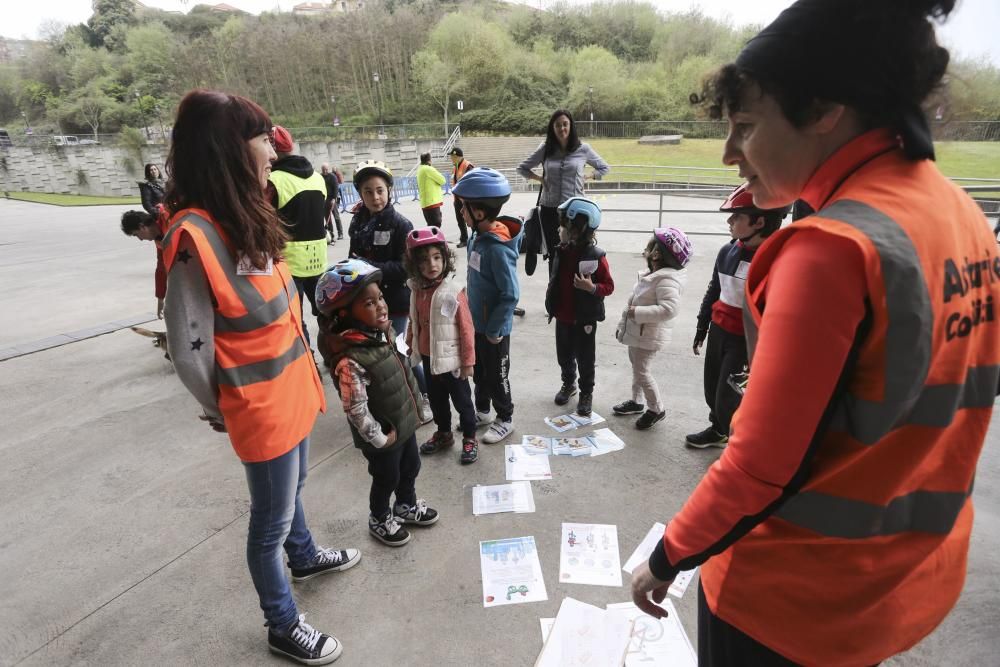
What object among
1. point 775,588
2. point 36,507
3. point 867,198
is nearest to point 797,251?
point 867,198

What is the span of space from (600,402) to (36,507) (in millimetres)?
3680

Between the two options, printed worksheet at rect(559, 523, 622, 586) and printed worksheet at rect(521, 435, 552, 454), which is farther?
printed worksheet at rect(521, 435, 552, 454)

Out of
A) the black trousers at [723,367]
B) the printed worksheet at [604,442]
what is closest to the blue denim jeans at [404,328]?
the printed worksheet at [604,442]

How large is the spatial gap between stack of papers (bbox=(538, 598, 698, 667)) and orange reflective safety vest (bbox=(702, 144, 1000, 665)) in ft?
3.58

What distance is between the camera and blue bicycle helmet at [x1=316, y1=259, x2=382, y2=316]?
81.7 inches

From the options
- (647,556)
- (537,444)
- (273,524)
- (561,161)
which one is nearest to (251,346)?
(273,524)

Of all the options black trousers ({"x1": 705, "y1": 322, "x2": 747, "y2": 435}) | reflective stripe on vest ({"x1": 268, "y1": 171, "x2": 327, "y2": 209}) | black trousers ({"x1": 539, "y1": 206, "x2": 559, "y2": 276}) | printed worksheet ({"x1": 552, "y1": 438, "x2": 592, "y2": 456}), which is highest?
reflective stripe on vest ({"x1": 268, "y1": 171, "x2": 327, "y2": 209})

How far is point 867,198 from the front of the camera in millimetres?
718

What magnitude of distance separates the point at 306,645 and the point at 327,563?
433 millimetres

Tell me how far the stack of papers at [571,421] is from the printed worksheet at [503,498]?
0.67 metres

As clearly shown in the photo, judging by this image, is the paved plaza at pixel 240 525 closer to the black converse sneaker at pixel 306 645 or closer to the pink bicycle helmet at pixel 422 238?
the black converse sneaker at pixel 306 645

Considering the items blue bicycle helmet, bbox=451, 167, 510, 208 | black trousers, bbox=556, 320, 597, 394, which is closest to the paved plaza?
black trousers, bbox=556, 320, 597, 394

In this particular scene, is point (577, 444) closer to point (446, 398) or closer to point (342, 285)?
point (446, 398)

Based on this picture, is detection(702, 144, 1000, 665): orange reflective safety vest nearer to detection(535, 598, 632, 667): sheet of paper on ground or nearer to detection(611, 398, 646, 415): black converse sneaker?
detection(535, 598, 632, 667): sheet of paper on ground
